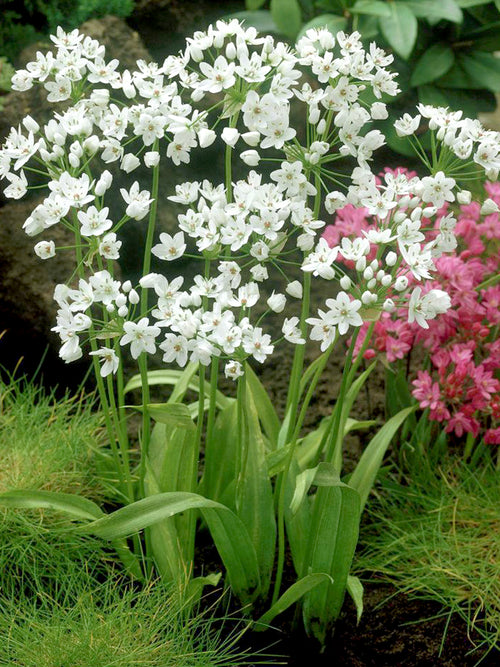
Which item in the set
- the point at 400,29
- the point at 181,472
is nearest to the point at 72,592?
the point at 181,472

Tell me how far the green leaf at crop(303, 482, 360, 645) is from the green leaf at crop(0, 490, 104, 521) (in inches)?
23.3

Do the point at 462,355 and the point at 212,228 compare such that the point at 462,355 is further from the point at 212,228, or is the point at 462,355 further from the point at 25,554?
the point at 25,554

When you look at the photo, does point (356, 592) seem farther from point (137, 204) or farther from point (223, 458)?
point (137, 204)

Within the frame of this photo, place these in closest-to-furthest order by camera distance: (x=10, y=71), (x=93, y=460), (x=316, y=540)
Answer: (x=316, y=540) → (x=93, y=460) → (x=10, y=71)

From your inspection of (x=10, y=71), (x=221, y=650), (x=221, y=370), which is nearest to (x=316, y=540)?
(x=221, y=650)

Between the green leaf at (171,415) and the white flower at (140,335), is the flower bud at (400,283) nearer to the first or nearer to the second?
the white flower at (140,335)

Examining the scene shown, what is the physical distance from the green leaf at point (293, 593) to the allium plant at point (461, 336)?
830 millimetres

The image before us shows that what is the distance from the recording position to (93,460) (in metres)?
3.00

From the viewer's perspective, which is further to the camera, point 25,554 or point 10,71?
point 10,71

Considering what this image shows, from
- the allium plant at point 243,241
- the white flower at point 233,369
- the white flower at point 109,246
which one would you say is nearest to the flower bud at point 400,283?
the allium plant at point 243,241

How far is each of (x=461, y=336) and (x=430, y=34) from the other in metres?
2.49

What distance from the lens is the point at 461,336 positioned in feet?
9.88

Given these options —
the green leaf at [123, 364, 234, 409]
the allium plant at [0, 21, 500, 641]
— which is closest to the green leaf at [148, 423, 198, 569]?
the allium plant at [0, 21, 500, 641]

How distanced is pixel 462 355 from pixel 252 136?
124 cm
